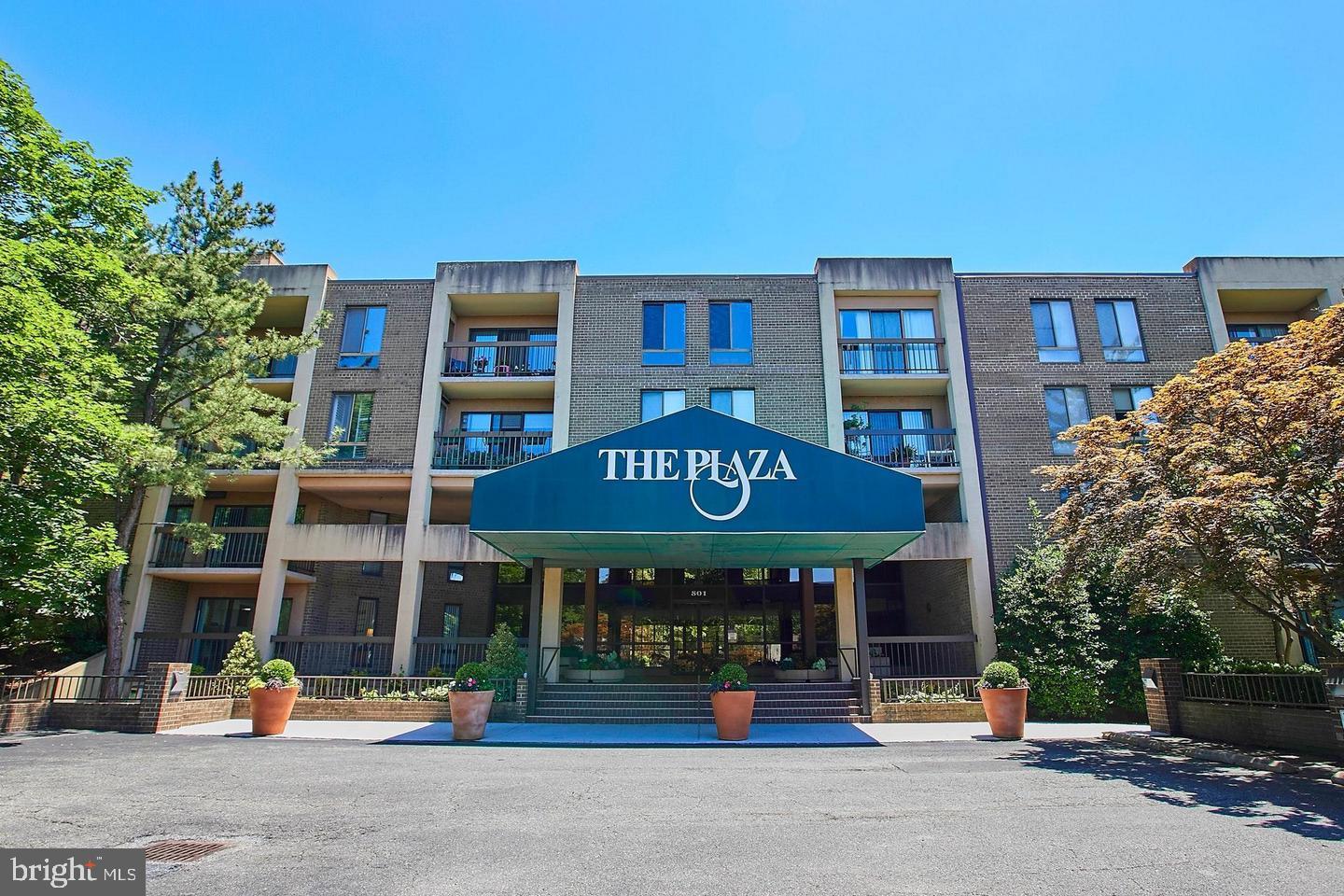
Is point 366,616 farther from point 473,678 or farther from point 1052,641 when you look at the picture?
point 1052,641

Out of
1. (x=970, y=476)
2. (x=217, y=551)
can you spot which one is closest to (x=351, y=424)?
(x=217, y=551)

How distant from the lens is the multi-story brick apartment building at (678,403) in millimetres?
20781

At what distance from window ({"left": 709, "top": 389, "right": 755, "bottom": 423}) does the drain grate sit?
17.2m

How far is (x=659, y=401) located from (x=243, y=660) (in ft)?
43.0

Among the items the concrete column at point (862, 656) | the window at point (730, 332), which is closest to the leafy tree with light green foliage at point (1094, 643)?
the concrete column at point (862, 656)

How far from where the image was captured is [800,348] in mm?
22203

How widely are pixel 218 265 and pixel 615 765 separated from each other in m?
16.8

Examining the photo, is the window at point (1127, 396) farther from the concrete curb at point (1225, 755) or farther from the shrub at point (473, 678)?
the shrub at point (473, 678)

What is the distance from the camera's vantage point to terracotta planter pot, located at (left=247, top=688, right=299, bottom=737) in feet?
44.2

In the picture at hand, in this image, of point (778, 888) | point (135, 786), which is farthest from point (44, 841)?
point (778, 888)

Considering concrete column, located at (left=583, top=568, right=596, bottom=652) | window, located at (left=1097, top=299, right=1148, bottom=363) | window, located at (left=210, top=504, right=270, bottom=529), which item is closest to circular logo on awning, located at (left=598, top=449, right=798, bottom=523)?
concrete column, located at (left=583, top=568, right=596, bottom=652)

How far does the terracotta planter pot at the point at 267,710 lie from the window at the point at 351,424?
9.33 meters

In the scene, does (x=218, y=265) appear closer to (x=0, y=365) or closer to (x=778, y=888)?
(x=0, y=365)

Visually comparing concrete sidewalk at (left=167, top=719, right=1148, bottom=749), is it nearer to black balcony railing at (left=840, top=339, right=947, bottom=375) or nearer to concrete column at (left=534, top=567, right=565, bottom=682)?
concrete column at (left=534, top=567, right=565, bottom=682)
